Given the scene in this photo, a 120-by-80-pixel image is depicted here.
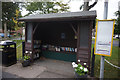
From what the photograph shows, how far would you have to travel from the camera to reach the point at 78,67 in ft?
10.4

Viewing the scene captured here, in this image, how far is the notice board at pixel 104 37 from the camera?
2.58 metres

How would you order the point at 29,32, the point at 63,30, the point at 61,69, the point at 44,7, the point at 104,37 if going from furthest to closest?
the point at 44,7 → the point at 63,30 → the point at 29,32 → the point at 61,69 → the point at 104,37

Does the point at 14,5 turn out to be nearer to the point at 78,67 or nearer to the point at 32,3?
the point at 32,3

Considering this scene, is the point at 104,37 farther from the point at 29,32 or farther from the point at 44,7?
the point at 44,7

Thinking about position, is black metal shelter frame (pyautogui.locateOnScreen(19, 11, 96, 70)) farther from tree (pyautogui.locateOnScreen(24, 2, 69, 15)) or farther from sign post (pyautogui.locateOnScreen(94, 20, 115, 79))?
tree (pyautogui.locateOnScreen(24, 2, 69, 15))

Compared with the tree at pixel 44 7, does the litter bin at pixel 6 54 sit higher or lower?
lower

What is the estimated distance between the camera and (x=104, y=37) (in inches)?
105

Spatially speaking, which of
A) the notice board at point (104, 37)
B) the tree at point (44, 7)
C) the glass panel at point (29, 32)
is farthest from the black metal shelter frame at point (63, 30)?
the tree at point (44, 7)

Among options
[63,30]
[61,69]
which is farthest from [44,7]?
[61,69]

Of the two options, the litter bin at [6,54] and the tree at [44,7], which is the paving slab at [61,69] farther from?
the tree at [44,7]

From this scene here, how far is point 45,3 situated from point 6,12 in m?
7.11

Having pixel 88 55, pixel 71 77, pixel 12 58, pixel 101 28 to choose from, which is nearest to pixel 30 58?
pixel 12 58

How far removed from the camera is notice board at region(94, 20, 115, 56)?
2.58 metres

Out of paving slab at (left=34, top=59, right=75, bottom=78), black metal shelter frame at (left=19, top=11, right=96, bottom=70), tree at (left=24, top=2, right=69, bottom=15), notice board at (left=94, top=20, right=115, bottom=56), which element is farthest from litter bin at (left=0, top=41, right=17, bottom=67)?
tree at (left=24, top=2, right=69, bottom=15)
